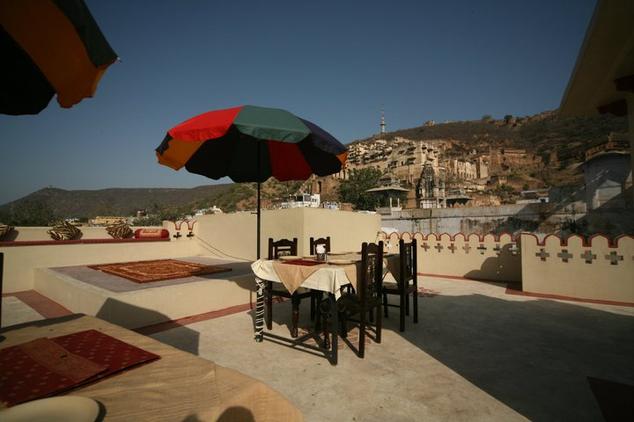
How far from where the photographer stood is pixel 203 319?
4.22 meters

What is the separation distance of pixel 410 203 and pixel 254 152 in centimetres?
4151

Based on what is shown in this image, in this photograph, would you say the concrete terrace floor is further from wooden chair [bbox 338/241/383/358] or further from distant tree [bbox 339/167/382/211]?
distant tree [bbox 339/167/382/211]

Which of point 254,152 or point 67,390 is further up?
point 254,152

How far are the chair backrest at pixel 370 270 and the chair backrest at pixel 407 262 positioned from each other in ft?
1.44

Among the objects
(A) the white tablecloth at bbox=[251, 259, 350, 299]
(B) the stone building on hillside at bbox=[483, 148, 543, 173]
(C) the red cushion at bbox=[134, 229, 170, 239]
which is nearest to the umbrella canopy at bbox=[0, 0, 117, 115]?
(A) the white tablecloth at bbox=[251, 259, 350, 299]

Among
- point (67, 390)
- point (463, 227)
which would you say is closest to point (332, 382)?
point (67, 390)

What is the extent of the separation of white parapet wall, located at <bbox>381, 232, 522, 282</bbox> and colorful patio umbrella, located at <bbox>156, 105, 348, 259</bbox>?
4.63 m

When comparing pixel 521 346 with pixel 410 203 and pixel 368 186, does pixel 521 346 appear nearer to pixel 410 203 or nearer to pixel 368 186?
pixel 410 203

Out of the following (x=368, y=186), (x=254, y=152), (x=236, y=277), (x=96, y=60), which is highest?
(x=368, y=186)

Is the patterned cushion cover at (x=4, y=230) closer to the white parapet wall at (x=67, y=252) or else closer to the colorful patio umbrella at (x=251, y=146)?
the white parapet wall at (x=67, y=252)

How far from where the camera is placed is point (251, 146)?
489cm

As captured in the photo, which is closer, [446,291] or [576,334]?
[576,334]

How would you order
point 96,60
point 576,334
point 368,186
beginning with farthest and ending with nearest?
point 368,186, point 576,334, point 96,60

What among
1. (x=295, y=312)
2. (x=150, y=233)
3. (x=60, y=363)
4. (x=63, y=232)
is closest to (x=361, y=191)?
(x=150, y=233)
